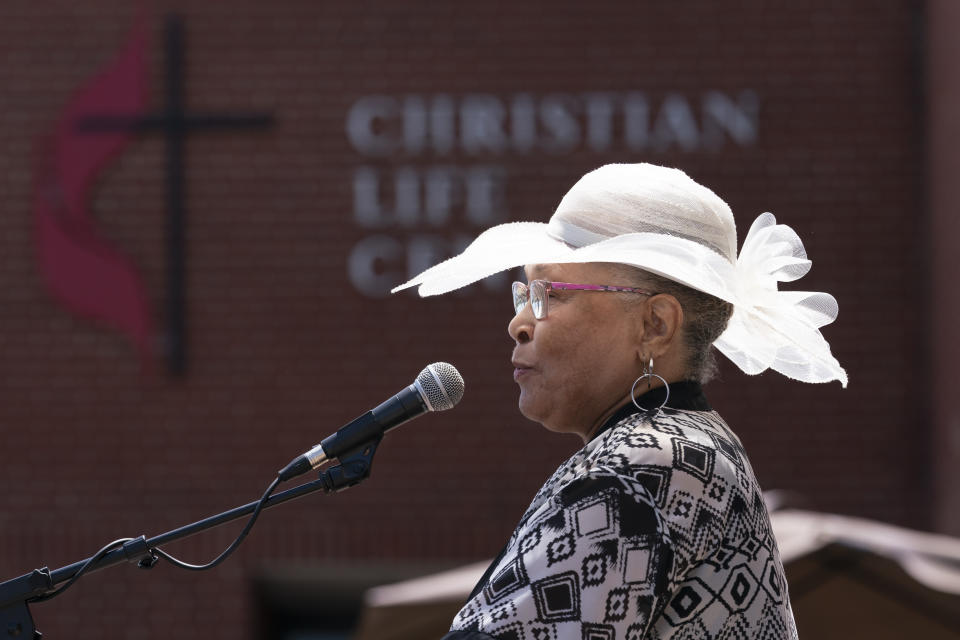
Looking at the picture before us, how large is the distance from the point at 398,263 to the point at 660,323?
4.85m

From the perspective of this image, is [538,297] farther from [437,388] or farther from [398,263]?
[398,263]

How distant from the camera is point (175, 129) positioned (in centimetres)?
684

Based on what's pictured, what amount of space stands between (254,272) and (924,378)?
11.7 ft

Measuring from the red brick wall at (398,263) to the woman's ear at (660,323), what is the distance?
469 cm

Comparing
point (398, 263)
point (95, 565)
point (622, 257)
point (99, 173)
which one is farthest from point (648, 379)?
point (99, 173)

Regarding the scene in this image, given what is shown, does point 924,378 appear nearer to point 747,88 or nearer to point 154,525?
point 747,88

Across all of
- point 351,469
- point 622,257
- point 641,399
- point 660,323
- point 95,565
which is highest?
point 622,257

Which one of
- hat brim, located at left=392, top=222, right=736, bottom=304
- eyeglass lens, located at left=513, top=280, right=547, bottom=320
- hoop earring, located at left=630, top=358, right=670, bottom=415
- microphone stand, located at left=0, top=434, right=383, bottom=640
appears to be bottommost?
microphone stand, located at left=0, top=434, right=383, bottom=640

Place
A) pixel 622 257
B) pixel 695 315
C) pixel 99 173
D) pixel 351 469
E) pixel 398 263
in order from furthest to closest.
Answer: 1. pixel 99 173
2. pixel 398 263
3. pixel 351 469
4. pixel 695 315
5. pixel 622 257

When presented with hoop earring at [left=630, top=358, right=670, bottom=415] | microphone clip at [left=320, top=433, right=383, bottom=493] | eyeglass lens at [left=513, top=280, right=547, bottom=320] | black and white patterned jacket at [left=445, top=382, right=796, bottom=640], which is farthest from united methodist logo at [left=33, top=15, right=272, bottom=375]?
black and white patterned jacket at [left=445, top=382, right=796, bottom=640]

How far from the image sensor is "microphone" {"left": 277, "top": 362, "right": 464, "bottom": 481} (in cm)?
210

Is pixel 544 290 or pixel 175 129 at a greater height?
pixel 175 129

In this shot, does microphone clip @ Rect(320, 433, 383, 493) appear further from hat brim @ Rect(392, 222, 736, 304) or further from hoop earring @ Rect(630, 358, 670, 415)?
hoop earring @ Rect(630, 358, 670, 415)

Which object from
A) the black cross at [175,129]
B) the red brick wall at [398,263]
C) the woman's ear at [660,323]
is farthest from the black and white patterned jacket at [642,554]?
the black cross at [175,129]
